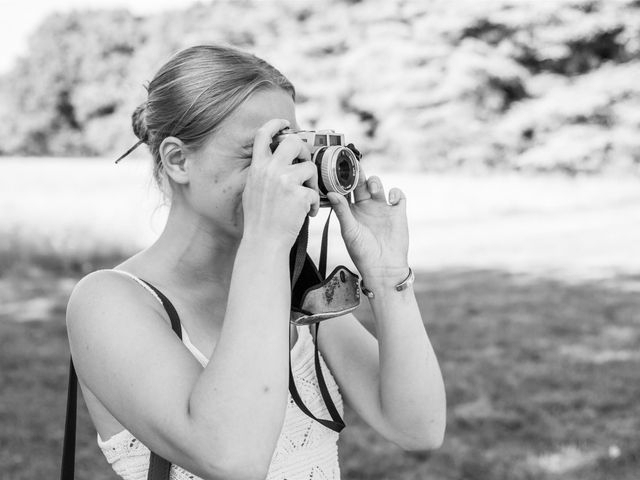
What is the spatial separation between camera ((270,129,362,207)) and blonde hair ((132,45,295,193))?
0.14 metres

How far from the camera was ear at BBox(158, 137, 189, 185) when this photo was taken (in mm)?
1516

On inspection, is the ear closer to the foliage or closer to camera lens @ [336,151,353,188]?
camera lens @ [336,151,353,188]

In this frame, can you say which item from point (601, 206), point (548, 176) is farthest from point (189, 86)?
point (548, 176)

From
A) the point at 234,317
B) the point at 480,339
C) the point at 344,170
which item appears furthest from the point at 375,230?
the point at 480,339

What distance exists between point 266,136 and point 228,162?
0.13m

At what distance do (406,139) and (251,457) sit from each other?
902 inches

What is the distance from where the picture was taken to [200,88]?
1506mm

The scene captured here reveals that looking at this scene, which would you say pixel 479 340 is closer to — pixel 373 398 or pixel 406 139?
pixel 373 398

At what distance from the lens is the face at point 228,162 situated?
1.47 m

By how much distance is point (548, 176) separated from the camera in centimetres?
2111

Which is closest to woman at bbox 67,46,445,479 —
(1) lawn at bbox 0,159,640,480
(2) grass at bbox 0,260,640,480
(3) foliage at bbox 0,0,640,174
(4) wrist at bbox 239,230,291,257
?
(4) wrist at bbox 239,230,291,257

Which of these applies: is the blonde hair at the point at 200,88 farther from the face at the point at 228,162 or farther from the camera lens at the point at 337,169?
the camera lens at the point at 337,169

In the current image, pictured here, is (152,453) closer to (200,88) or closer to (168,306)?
(168,306)

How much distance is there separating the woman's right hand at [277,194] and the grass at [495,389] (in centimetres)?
235
